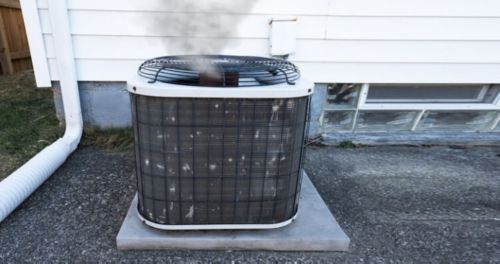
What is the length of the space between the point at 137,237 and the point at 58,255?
348 millimetres

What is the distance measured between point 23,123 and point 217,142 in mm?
2438

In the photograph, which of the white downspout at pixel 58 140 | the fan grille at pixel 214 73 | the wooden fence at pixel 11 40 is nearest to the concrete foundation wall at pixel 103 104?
the white downspout at pixel 58 140

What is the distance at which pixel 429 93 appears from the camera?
8.74 feet

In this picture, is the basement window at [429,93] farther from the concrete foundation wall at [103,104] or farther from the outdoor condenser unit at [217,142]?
the concrete foundation wall at [103,104]

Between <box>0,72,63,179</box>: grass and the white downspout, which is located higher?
the white downspout

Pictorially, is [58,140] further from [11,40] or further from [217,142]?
[11,40]

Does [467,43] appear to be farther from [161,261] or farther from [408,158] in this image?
[161,261]

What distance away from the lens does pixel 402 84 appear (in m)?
2.57

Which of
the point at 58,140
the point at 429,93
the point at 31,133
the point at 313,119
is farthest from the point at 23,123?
the point at 429,93

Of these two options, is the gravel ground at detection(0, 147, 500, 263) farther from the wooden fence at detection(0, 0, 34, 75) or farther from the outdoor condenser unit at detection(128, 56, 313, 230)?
the wooden fence at detection(0, 0, 34, 75)

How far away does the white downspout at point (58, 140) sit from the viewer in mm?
1525

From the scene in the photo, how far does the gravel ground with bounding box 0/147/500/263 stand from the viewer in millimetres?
1337

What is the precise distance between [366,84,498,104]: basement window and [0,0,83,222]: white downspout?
250cm

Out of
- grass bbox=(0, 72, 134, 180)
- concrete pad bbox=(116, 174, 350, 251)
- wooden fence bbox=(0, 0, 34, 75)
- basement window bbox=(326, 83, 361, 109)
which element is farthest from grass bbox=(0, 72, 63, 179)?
basement window bbox=(326, 83, 361, 109)
